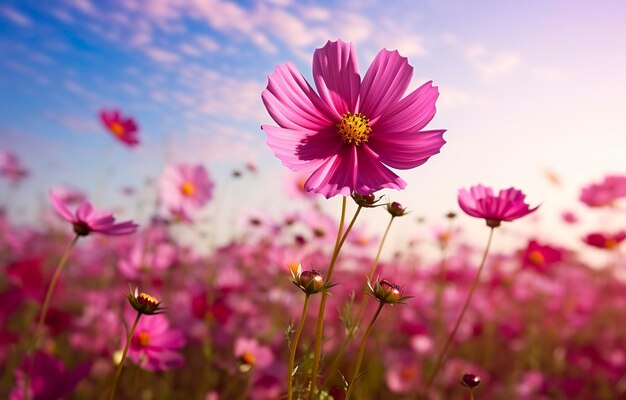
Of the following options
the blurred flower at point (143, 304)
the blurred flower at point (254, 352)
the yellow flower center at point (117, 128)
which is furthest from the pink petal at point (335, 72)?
the yellow flower center at point (117, 128)

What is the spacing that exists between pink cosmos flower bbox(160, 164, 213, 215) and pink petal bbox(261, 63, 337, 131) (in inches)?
66.6

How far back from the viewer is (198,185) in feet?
8.42

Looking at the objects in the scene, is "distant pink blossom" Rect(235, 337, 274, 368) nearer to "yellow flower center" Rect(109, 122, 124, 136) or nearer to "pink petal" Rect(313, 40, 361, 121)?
"pink petal" Rect(313, 40, 361, 121)

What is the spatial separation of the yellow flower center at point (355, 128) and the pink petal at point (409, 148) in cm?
3

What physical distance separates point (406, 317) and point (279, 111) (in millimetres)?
2523

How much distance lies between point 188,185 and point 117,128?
15.6 inches

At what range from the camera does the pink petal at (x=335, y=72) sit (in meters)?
0.83

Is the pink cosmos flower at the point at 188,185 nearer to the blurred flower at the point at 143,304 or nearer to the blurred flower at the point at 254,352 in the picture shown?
the blurred flower at the point at 254,352

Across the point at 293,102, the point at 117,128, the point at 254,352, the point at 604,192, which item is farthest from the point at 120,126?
the point at 604,192

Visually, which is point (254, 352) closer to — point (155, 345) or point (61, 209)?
point (155, 345)

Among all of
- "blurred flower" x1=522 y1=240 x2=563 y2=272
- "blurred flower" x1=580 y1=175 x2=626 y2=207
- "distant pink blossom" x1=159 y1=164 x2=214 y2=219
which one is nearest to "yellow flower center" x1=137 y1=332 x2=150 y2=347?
"distant pink blossom" x1=159 y1=164 x2=214 y2=219

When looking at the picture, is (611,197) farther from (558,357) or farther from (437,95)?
(437,95)

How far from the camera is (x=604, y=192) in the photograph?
8.67ft

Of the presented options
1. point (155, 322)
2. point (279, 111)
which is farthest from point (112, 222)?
point (279, 111)
